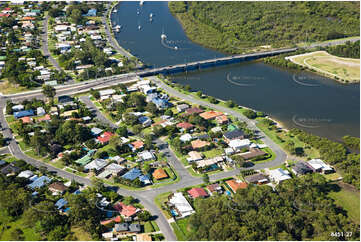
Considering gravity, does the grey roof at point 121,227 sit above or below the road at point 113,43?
below

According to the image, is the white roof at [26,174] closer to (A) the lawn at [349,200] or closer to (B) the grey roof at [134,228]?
(B) the grey roof at [134,228]

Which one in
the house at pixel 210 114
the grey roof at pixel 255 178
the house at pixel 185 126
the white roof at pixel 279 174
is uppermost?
the house at pixel 210 114

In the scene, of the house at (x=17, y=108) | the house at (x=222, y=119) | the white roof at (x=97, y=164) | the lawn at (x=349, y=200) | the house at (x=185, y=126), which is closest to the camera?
the lawn at (x=349, y=200)

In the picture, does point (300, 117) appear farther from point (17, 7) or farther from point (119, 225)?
point (17, 7)

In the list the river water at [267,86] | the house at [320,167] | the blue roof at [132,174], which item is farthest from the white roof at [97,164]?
the river water at [267,86]

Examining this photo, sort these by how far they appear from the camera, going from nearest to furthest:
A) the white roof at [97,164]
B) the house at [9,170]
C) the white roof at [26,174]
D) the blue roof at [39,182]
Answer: the blue roof at [39,182] < the white roof at [26,174] < the house at [9,170] < the white roof at [97,164]

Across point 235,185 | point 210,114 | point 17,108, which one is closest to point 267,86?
point 210,114

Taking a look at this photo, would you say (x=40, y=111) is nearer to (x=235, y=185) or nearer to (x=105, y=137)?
(x=105, y=137)
